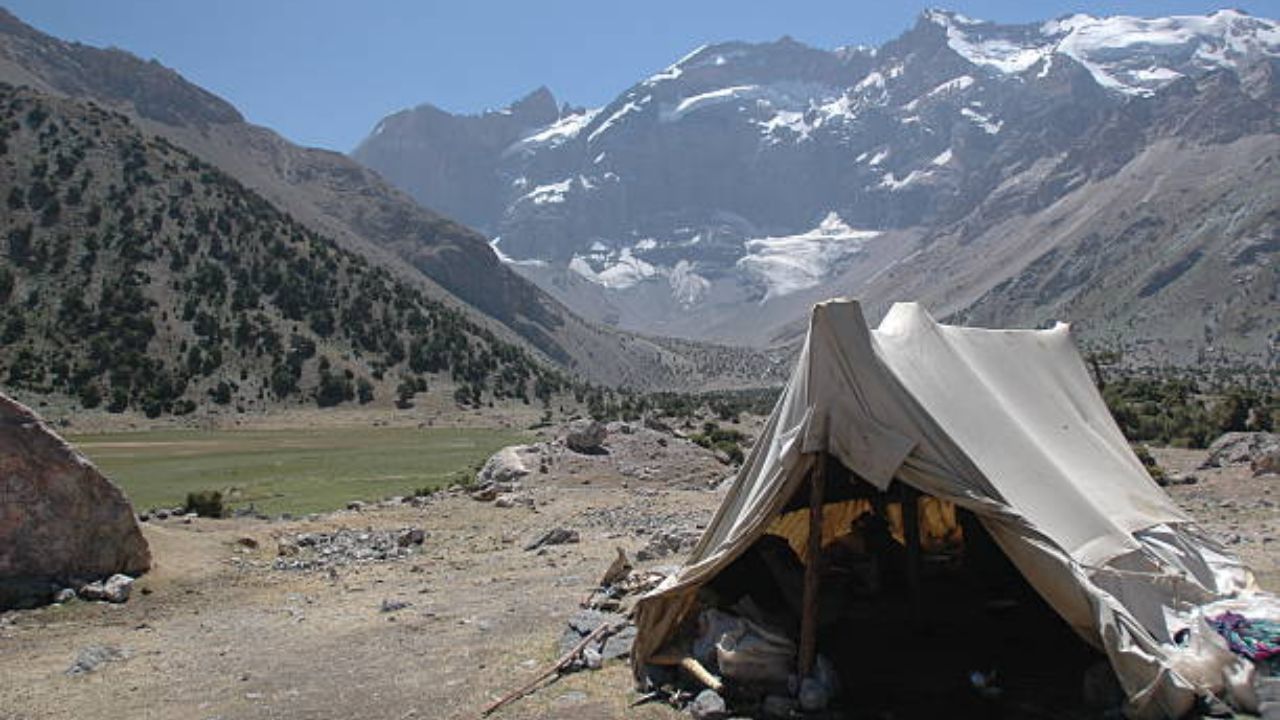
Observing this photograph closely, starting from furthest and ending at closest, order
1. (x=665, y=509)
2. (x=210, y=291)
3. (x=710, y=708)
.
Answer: (x=210, y=291), (x=665, y=509), (x=710, y=708)

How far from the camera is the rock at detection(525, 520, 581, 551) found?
2450cm

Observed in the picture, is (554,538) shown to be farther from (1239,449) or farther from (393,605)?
(1239,449)

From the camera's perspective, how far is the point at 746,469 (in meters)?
13.2

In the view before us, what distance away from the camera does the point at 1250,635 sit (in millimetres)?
Result: 11461

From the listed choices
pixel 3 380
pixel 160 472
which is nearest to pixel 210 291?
pixel 3 380

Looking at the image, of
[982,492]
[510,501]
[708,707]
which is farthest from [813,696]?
[510,501]

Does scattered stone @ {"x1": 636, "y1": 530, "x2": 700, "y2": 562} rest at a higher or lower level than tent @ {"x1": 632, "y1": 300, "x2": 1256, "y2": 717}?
lower

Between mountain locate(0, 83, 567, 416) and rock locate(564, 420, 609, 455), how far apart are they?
4790cm

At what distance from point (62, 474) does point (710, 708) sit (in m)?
13.9

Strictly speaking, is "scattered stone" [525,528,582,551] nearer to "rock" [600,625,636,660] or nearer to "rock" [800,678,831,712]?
"rock" [600,625,636,660]

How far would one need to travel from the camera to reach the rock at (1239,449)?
31052 mm

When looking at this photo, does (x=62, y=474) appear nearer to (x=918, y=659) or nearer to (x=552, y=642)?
(x=552, y=642)

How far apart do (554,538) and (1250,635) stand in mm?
16016

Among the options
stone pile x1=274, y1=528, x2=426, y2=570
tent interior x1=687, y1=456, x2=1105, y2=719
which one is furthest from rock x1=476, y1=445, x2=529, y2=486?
tent interior x1=687, y1=456, x2=1105, y2=719
